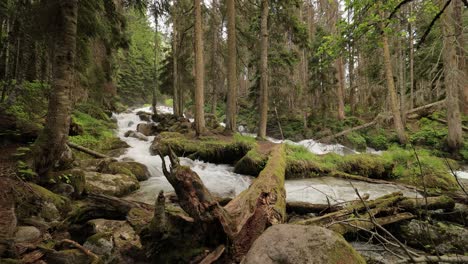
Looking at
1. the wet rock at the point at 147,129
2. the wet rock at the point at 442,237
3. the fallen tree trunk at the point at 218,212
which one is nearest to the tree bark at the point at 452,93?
the wet rock at the point at 442,237

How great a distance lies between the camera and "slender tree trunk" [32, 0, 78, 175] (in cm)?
468

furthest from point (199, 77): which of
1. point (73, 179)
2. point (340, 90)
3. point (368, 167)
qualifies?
point (340, 90)

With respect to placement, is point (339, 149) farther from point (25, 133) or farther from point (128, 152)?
point (25, 133)

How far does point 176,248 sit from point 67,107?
367cm

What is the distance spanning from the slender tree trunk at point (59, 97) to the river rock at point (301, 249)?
4.47 meters

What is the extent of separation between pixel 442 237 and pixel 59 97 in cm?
713

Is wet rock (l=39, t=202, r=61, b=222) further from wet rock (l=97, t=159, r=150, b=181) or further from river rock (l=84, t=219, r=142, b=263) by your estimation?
wet rock (l=97, t=159, r=150, b=181)

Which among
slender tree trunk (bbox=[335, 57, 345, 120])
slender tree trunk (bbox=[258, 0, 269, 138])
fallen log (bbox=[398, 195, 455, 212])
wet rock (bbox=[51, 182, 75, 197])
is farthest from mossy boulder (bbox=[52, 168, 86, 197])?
slender tree trunk (bbox=[335, 57, 345, 120])

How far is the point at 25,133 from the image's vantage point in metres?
6.56

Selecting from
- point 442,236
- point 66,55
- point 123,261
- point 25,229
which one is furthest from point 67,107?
point 442,236

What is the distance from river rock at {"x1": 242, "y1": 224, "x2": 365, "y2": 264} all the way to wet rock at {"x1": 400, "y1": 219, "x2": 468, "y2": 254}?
2.79m

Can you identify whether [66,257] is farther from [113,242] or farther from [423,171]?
[423,171]

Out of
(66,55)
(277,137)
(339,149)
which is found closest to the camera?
(66,55)

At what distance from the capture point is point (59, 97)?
4.70 metres
